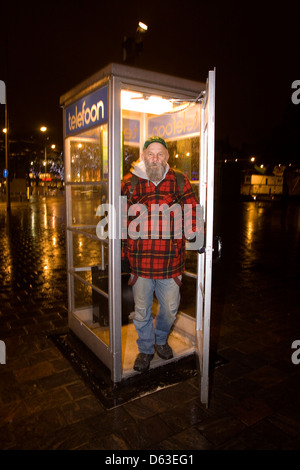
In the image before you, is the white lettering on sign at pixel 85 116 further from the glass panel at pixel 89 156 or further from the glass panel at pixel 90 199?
the glass panel at pixel 90 199

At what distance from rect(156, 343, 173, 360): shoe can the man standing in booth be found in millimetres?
225

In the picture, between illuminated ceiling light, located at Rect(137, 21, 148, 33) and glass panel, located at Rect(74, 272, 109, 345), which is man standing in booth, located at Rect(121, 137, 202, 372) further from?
illuminated ceiling light, located at Rect(137, 21, 148, 33)

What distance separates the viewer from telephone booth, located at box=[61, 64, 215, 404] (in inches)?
107

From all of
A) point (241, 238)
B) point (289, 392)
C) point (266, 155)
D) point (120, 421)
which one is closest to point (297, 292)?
point (289, 392)

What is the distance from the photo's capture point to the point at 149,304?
318 centimetres

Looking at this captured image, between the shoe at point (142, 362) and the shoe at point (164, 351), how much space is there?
17 centimetres

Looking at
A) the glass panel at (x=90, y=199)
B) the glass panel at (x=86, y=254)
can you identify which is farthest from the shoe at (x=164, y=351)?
the glass panel at (x=86, y=254)

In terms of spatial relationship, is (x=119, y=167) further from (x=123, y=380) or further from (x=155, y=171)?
(x=123, y=380)

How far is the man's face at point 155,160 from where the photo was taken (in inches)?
119

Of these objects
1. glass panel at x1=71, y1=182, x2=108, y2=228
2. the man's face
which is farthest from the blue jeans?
the man's face

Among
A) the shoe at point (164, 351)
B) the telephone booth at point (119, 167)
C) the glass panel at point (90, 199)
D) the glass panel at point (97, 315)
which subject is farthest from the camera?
the glass panel at point (97, 315)

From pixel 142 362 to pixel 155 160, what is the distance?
6.31 ft

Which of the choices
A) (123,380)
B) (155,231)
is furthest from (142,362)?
(155,231)
